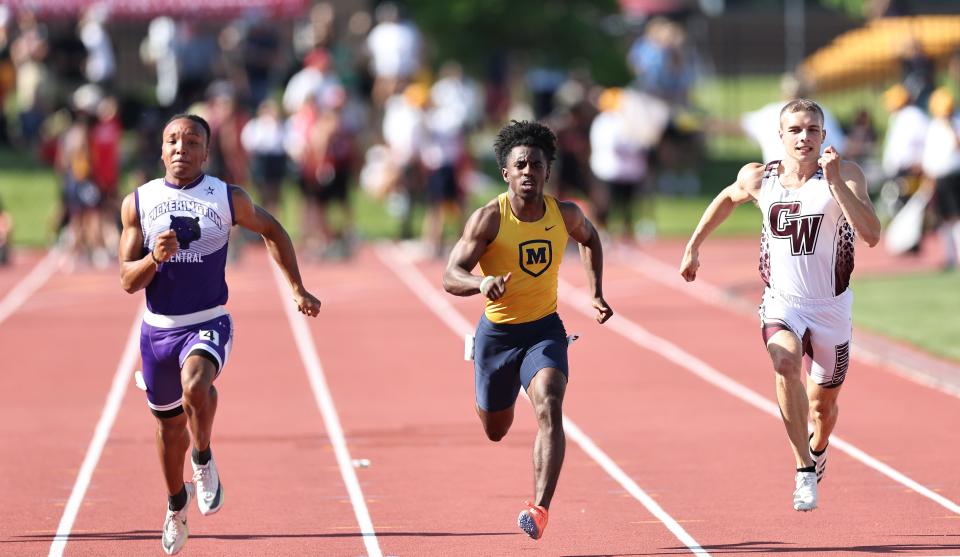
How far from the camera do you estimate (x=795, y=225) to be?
30.4 feet

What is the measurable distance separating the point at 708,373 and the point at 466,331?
345cm

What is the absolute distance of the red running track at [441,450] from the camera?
30.5ft

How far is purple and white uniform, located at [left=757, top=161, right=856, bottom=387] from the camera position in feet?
30.4

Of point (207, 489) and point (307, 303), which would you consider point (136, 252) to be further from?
point (207, 489)

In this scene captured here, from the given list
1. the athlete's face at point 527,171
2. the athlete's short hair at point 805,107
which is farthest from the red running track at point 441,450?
the athlete's short hair at point 805,107

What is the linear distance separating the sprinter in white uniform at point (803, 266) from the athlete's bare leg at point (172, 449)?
306cm

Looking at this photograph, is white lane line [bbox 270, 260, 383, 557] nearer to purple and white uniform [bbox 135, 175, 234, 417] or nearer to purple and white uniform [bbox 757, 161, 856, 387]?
purple and white uniform [bbox 135, 175, 234, 417]

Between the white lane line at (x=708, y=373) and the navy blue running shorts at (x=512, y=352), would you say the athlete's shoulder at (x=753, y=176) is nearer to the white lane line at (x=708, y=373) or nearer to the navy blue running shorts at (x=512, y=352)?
the navy blue running shorts at (x=512, y=352)

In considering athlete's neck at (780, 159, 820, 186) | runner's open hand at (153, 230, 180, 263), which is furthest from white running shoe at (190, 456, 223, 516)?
athlete's neck at (780, 159, 820, 186)

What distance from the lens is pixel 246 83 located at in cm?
2852

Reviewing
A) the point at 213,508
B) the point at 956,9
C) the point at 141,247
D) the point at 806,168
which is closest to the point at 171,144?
the point at 141,247

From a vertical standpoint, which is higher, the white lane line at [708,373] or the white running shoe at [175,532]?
the white running shoe at [175,532]

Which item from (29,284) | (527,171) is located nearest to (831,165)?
(527,171)

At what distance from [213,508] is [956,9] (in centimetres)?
3466
